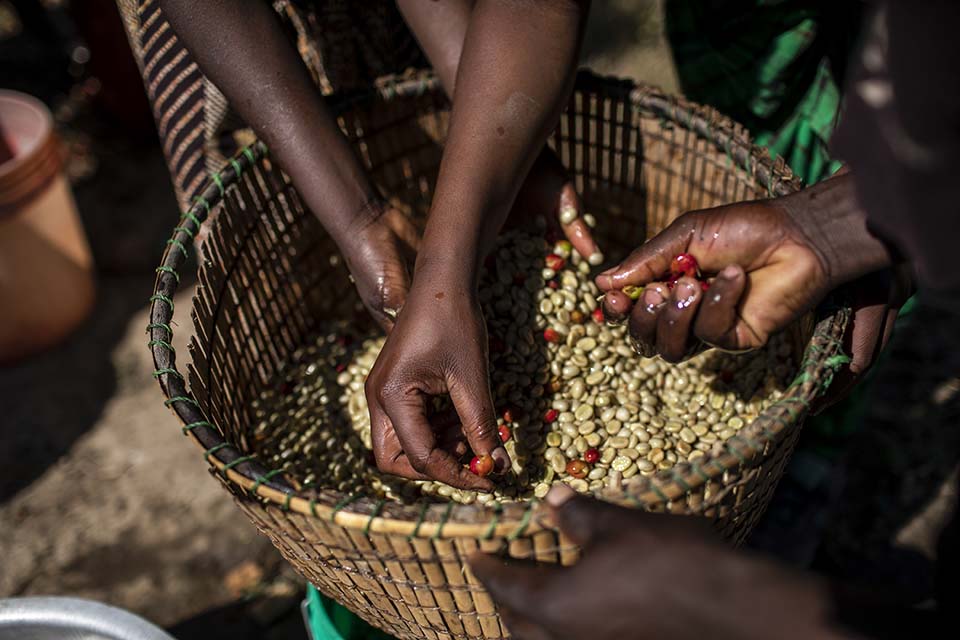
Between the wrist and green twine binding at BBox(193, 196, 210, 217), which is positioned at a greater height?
green twine binding at BBox(193, 196, 210, 217)

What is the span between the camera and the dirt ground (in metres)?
2.66

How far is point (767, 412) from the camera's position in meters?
1.40

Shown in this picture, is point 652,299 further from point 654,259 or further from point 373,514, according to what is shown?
point 373,514

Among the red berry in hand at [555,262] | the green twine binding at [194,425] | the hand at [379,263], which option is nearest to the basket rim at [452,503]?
the green twine binding at [194,425]

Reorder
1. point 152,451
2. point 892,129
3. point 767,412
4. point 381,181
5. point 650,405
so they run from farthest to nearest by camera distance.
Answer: point 152,451
point 381,181
point 650,405
point 767,412
point 892,129

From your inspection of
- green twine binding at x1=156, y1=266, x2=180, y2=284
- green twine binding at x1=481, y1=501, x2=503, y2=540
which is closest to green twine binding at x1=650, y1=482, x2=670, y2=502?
green twine binding at x1=481, y1=501, x2=503, y2=540

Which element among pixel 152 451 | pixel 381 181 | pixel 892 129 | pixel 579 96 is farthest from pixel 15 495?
pixel 892 129

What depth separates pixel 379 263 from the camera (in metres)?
1.85

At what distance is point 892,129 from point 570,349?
3.84ft

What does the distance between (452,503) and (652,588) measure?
1.21 feet

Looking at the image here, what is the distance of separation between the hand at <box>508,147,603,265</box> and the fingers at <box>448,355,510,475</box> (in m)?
0.60

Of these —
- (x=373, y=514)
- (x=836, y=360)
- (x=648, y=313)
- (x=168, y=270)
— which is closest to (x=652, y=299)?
(x=648, y=313)

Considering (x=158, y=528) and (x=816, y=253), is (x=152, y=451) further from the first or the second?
(x=816, y=253)

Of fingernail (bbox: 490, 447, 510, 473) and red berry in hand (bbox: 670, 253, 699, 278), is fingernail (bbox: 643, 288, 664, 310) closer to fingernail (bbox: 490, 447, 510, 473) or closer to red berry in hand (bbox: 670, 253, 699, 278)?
red berry in hand (bbox: 670, 253, 699, 278)
